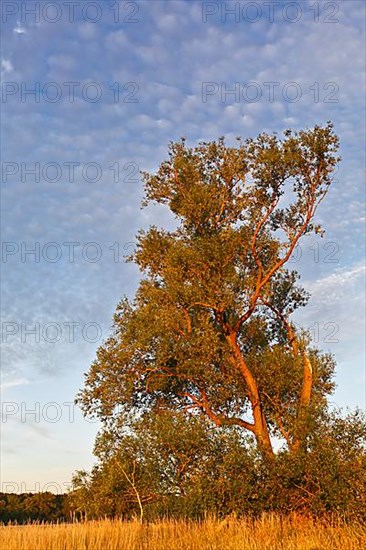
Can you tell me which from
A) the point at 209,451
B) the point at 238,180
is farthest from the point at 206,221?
the point at 209,451

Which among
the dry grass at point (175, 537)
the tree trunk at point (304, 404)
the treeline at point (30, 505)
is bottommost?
the treeline at point (30, 505)

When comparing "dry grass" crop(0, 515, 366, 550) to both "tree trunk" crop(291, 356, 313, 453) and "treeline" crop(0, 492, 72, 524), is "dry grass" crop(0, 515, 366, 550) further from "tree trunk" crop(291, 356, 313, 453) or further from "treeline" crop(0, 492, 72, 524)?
"treeline" crop(0, 492, 72, 524)

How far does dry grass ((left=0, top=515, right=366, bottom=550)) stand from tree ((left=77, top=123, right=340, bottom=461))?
811cm

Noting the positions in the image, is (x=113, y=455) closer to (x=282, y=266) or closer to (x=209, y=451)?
(x=209, y=451)

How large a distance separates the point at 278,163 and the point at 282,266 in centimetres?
481

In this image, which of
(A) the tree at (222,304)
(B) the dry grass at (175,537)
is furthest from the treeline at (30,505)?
(B) the dry grass at (175,537)

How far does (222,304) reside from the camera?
27.1 meters

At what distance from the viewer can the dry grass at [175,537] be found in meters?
14.4

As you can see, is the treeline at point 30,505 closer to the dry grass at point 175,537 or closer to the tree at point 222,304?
the tree at point 222,304

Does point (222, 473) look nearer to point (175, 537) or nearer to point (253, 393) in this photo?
point (253, 393)

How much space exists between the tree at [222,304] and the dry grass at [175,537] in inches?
319

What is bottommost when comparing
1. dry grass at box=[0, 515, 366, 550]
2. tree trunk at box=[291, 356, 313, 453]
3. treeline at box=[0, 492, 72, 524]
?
treeline at box=[0, 492, 72, 524]

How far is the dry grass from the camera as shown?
1439 cm

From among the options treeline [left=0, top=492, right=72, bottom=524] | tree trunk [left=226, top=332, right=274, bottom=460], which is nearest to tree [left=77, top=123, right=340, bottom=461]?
tree trunk [left=226, top=332, right=274, bottom=460]
